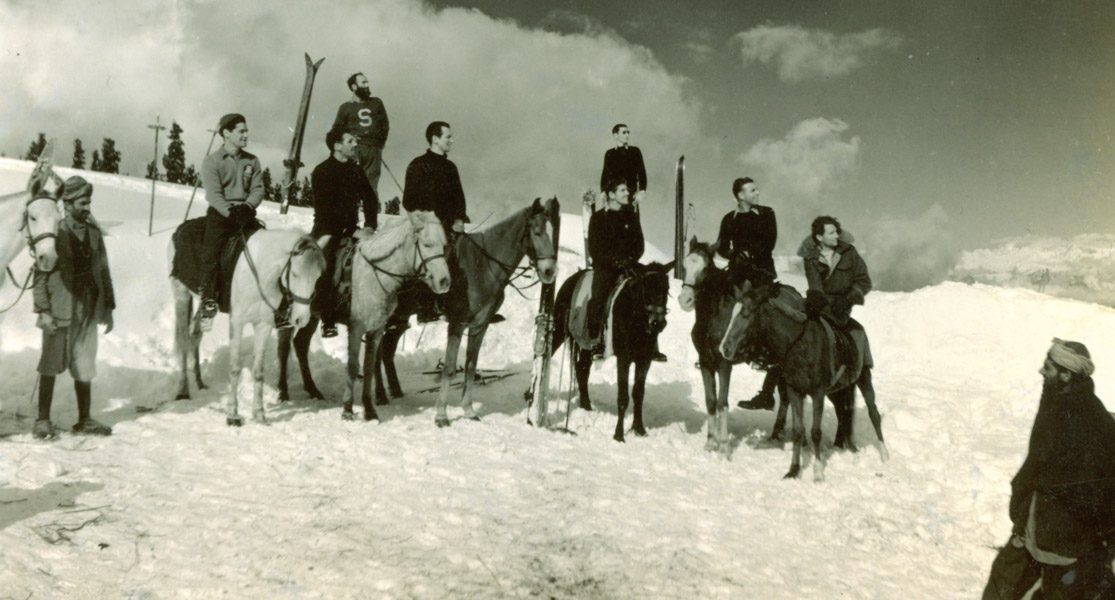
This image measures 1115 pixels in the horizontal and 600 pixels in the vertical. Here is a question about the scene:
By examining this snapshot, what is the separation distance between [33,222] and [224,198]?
2410 millimetres

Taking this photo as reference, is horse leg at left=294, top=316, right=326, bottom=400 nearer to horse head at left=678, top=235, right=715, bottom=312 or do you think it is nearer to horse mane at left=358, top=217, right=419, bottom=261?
horse mane at left=358, top=217, right=419, bottom=261

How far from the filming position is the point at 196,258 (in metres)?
8.93

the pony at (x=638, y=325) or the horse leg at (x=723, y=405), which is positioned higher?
the pony at (x=638, y=325)

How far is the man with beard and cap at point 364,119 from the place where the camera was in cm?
1096

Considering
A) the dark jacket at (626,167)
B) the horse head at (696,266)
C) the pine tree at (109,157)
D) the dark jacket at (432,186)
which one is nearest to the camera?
the horse head at (696,266)

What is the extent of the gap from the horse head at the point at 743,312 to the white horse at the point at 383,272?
3.35m

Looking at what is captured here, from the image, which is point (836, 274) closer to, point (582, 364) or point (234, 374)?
point (582, 364)

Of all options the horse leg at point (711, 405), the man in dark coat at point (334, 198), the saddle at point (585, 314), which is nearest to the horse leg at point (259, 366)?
the man in dark coat at point (334, 198)

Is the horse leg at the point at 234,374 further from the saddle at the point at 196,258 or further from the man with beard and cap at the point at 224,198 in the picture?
the saddle at the point at 196,258

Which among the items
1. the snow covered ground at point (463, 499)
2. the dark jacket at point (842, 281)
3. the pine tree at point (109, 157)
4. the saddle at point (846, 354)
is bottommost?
the snow covered ground at point (463, 499)

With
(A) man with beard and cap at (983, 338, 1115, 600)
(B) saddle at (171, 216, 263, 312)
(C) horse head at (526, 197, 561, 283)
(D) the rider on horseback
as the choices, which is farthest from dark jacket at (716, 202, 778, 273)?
(B) saddle at (171, 216, 263, 312)

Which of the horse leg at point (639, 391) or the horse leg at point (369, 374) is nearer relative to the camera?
the horse leg at point (369, 374)

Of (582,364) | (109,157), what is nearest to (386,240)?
(582,364)

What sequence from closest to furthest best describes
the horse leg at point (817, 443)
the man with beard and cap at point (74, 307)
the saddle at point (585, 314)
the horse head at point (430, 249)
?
1. the man with beard and cap at point (74, 307)
2. the horse leg at point (817, 443)
3. the horse head at point (430, 249)
4. the saddle at point (585, 314)
